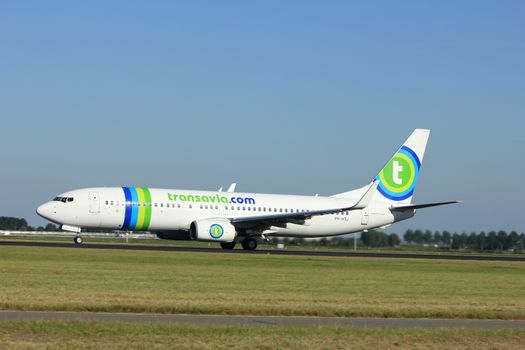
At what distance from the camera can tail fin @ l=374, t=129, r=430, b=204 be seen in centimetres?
6550

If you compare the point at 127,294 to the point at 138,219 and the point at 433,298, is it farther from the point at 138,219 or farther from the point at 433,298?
the point at 138,219

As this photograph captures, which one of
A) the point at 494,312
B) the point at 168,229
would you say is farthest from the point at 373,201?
the point at 494,312

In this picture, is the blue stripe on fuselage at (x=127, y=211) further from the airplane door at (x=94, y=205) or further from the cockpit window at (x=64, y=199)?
the cockpit window at (x=64, y=199)

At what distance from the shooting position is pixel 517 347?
17.3m

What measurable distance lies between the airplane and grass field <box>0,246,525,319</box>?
7.29 metres

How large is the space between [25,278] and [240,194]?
100 feet

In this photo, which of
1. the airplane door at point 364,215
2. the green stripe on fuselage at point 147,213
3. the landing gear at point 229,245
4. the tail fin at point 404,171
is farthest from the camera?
the tail fin at point 404,171

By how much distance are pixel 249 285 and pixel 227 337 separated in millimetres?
13438

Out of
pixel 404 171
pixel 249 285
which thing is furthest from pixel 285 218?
pixel 249 285

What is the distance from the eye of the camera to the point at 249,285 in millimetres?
30672

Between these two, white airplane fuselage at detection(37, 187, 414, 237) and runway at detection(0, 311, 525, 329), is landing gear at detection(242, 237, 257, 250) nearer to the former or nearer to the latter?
white airplane fuselage at detection(37, 187, 414, 237)

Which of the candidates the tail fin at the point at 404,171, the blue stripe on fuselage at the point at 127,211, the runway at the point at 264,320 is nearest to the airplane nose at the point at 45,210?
the blue stripe on fuselage at the point at 127,211

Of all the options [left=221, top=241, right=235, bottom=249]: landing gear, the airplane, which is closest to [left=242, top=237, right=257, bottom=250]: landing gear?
the airplane

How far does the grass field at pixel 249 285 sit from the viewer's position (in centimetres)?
2327
